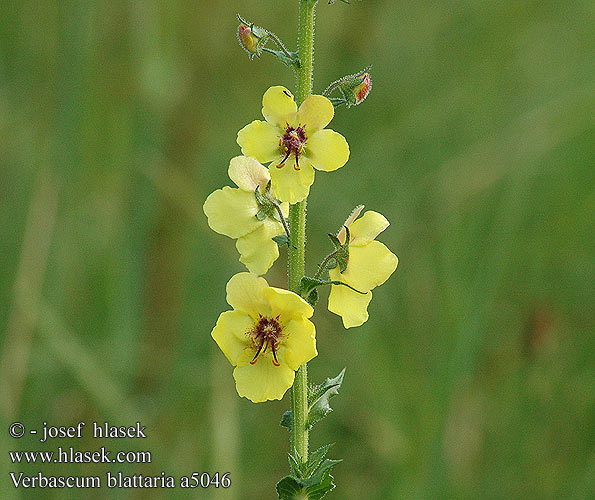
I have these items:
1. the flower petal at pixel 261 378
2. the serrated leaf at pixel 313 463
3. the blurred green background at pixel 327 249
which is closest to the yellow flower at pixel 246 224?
the flower petal at pixel 261 378

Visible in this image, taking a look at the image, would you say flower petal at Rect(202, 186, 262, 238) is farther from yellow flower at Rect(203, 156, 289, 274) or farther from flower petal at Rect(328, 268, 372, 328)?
flower petal at Rect(328, 268, 372, 328)

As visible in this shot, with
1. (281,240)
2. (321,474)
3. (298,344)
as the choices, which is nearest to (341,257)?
(281,240)

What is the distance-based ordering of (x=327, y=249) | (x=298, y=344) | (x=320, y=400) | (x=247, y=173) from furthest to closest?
(x=327, y=249), (x=247, y=173), (x=320, y=400), (x=298, y=344)

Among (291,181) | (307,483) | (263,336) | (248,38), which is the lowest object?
(307,483)

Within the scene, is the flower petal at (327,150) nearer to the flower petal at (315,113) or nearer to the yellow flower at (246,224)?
the flower petal at (315,113)

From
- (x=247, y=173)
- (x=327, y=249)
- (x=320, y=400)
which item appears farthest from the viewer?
(x=327, y=249)

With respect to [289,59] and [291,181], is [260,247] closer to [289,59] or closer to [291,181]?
[291,181]
